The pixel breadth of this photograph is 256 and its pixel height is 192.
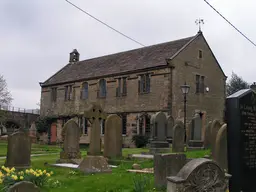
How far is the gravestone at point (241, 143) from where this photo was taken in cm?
633

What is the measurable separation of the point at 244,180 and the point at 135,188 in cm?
246

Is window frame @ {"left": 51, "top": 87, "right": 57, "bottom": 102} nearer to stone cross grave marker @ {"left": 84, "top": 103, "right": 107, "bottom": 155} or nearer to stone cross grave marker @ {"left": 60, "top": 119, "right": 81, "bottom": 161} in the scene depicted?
stone cross grave marker @ {"left": 60, "top": 119, "right": 81, "bottom": 161}

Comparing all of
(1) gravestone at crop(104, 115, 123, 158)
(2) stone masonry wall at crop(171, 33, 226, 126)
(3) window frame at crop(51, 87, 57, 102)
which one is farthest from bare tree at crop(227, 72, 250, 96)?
(1) gravestone at crop(104, 115, 123, 158)

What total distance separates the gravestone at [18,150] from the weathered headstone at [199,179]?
6.95 m

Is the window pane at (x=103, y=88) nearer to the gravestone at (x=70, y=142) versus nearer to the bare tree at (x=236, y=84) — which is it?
the gravestone at (x=70, y=142)

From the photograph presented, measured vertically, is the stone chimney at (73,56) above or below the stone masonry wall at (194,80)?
above

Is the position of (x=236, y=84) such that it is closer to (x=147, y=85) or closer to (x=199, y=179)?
(x=147, y=85)

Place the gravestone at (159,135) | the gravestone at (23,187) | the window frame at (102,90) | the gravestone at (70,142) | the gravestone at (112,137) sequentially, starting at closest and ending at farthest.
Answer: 1. the gravestone at (23,187)
2. the gravestone at (70,142)
3. the gravestone at (112,137)
4. the gravestone at (159,135)
5. the window frame at (102,90)

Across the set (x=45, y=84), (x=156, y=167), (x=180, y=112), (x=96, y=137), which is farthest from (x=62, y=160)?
(x=45, y=84)

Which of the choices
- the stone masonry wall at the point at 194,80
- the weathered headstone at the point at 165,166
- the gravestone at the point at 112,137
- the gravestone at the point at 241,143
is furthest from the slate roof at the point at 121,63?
the gravestone at the point at 241,143

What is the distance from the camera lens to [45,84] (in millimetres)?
40625

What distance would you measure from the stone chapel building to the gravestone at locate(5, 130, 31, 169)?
17.3 metres

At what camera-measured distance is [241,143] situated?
632 centimetres

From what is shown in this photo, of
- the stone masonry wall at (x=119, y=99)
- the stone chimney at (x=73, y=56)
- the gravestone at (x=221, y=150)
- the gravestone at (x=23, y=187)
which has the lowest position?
the gravestone at (x=23, y=187)
